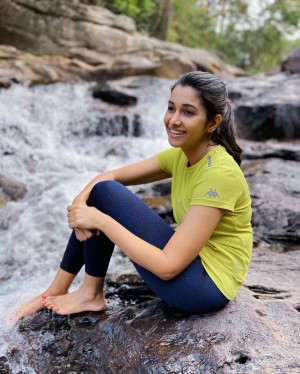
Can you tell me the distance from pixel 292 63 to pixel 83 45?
5.27 meters

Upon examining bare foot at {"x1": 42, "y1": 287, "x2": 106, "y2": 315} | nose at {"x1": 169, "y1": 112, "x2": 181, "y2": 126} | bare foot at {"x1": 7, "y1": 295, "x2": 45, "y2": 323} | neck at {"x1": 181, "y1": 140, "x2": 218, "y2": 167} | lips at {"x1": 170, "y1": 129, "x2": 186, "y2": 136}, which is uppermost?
nose at {"x1": 169, "y1": 112, "x2": 181, "y2": 126}

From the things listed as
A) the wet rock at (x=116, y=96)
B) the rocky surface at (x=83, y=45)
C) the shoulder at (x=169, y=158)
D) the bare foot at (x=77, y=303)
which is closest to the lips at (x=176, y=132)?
the shoulder at (x=169, y=158)

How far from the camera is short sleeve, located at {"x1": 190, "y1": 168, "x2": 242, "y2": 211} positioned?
181 cm

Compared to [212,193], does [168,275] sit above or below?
below

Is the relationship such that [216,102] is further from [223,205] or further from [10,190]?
[10,190]

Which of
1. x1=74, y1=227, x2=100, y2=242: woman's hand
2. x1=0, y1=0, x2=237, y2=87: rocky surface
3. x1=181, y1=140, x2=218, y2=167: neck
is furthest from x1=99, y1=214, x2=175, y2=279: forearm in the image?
x1=0, y1=0, x2=237, y2=87: rocky surface

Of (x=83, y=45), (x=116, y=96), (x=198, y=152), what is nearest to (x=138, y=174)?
(x=198, y=152)

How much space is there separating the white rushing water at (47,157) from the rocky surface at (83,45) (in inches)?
23.5

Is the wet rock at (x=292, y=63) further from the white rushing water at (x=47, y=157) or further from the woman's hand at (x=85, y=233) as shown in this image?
the woman's hand at (x=85, y=233)

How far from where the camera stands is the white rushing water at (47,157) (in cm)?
335

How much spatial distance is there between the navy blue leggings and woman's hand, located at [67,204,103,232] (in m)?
0.09

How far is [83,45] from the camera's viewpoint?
10.6 metres

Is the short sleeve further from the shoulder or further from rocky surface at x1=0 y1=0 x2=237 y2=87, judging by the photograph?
rocky surface at x1=0 y1=0 x2=237 y2=87

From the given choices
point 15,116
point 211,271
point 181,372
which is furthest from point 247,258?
point 15,116
